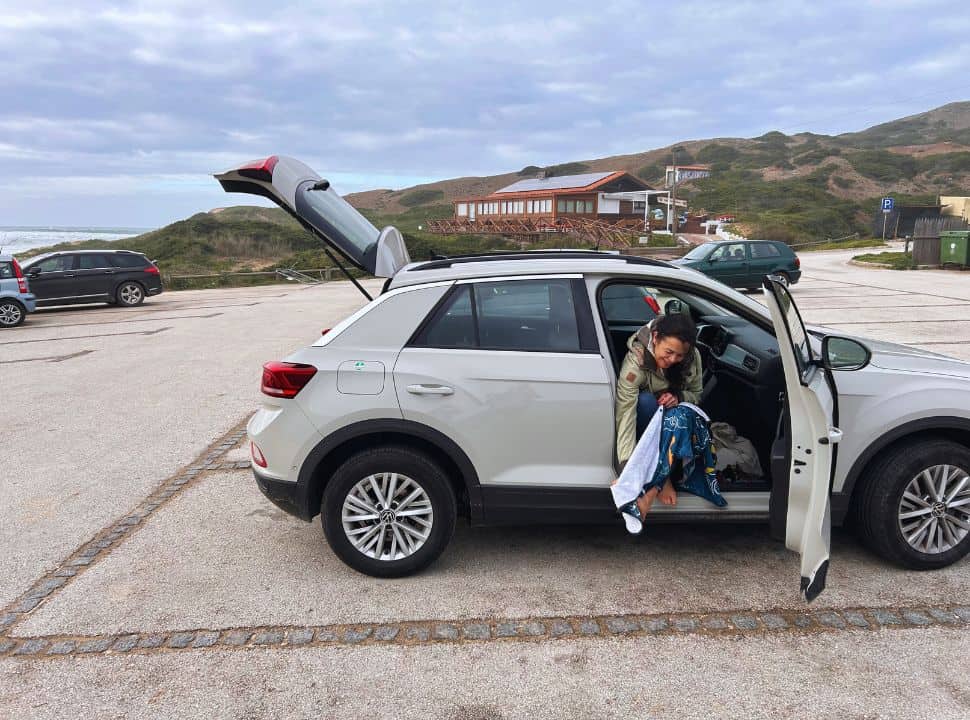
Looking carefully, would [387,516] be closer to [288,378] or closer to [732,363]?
[288,378]

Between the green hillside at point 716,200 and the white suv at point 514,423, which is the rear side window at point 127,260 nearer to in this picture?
the green hillside at point 716,200

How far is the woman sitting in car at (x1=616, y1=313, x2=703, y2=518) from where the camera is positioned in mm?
3697

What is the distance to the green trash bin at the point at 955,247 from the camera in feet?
81.5

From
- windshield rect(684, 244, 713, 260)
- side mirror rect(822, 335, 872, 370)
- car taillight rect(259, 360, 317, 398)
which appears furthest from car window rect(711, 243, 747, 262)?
→ car taillight rect(259, 360, 317, 398)

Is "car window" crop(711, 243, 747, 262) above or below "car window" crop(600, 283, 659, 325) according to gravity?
below

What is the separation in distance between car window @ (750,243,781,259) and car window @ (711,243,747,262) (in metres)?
0.31

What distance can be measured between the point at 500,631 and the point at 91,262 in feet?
64.3

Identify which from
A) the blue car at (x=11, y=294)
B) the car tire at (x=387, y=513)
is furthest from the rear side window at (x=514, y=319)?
the blue car at (x=11, y=294)

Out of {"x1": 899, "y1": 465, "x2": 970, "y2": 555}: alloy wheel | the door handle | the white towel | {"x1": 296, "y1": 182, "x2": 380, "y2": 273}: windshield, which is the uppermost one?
{"x1": 296, "y1": 182, "x2": 380, "y2": 273}: windshield

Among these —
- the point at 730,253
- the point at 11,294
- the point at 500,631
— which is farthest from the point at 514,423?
the point at 730,253

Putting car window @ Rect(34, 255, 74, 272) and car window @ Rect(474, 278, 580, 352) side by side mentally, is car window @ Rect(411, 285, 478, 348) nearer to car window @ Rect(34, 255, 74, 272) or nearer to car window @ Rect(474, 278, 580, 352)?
car window @ Rect(474, 278, 580, 352)

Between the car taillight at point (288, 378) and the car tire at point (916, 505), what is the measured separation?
9.90 ft

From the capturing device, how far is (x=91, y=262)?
1942cm

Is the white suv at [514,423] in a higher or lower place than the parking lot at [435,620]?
higher
